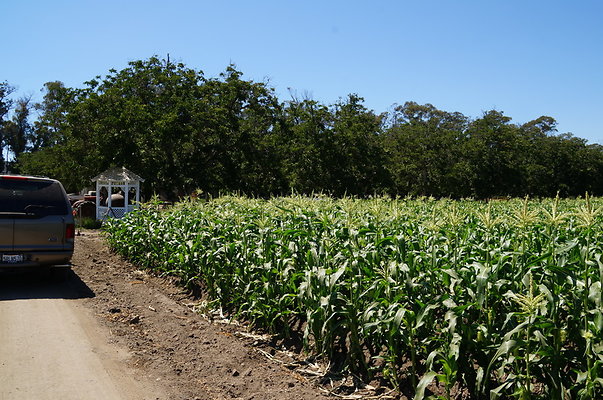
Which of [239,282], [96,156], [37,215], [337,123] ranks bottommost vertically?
[239,282]

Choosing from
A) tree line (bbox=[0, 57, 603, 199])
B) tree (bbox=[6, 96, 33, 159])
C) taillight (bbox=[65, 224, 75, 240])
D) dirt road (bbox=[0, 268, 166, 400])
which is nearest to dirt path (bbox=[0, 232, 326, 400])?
dirt road (bbox=[0, 268, 166, 400])

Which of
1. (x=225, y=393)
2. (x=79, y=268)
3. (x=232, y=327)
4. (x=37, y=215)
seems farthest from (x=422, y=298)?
(x=79, y=268)

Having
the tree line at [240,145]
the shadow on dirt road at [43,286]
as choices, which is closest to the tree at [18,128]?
the tree line at [240,145]

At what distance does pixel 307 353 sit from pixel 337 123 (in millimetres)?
27716

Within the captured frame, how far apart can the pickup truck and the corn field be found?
2787 millimetres

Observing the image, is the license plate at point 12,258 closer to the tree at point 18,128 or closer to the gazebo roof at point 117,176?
the gazebo roof at point 117,176

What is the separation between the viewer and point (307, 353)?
557cm

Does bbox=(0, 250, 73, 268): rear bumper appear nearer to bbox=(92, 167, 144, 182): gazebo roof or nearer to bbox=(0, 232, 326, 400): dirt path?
bbox=(0, 232, 326, 400): dirt path

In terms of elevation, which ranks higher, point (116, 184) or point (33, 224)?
point (116, 184)

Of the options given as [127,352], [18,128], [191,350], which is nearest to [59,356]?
[127,352]

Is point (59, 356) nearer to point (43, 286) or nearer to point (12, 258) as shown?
point (12, 258)

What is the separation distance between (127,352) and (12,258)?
397 cm

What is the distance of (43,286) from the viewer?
9164mm

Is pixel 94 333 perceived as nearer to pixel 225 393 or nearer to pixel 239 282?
pixel 239 282
